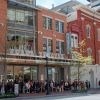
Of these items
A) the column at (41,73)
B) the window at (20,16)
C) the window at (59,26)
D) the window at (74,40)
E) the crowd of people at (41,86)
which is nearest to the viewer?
the crowd of people at (41,86)

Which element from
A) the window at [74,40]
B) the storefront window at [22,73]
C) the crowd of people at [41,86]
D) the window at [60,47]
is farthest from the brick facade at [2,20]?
the window at [74,40]

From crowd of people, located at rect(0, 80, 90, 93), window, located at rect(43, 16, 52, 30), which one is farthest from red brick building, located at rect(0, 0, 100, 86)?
crowd of people, located at rect(0, 80, 90, 93)

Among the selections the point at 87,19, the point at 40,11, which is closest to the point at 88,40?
the point at 87,19

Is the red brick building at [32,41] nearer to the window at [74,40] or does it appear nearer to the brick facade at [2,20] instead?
the brick facade at [2,20]

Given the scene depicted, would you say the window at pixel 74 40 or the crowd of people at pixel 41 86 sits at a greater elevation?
the window at pixel 74 40

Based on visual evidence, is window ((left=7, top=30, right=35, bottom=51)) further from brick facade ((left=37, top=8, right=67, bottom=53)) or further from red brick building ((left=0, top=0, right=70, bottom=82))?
brick facade ((left=37, top=8, right=67, bottom=53))

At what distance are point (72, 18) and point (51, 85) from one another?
51.0 ft

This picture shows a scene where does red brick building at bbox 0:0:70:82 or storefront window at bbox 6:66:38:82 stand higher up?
red brick building at bbox 0:0:70:82

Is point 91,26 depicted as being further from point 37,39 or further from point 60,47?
point 37,39

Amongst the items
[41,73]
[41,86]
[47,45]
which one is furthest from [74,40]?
[41,86]

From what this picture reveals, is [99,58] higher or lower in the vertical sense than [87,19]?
lower

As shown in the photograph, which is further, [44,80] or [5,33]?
[44,80]

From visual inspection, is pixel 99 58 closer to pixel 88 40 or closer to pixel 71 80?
pixel 88 40

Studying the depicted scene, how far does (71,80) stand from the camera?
50.0m
